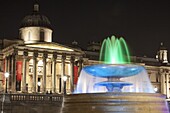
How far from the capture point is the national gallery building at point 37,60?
2080 inches

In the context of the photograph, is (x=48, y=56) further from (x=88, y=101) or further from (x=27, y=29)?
(x=88, y=101)

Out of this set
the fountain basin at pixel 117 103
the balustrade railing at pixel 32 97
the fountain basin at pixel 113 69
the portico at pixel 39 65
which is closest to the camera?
the fountain basin at pixel 117 103

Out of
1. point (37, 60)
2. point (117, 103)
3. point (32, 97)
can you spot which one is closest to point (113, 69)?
point (117, 103)

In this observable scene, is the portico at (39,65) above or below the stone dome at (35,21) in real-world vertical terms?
below

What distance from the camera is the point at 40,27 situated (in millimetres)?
60812

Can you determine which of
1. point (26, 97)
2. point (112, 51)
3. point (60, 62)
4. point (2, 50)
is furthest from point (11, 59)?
point (112, 51)

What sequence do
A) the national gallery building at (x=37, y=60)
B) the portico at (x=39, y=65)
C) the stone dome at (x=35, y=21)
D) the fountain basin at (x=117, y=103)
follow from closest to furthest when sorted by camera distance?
the fountain basin at (x=117, y=103) < the portico at (x=39, y=65) < the national gallery building at (x=37, y=60) < the stone dome at (x=35, y=21)

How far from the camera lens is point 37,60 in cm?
5553

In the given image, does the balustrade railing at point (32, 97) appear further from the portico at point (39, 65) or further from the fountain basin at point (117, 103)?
the fountain basin at point (117, 103)

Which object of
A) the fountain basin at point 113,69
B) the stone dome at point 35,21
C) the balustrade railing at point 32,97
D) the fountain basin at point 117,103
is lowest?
the balustrade railing at point 32,97

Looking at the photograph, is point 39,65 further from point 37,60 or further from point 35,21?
point 35,21

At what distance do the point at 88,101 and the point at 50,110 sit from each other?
64.8 ft

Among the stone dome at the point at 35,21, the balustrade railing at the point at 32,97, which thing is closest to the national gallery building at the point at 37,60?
the stone dome at the point at 35,21

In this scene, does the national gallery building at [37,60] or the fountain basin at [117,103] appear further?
the national gallery building at [37,60]
